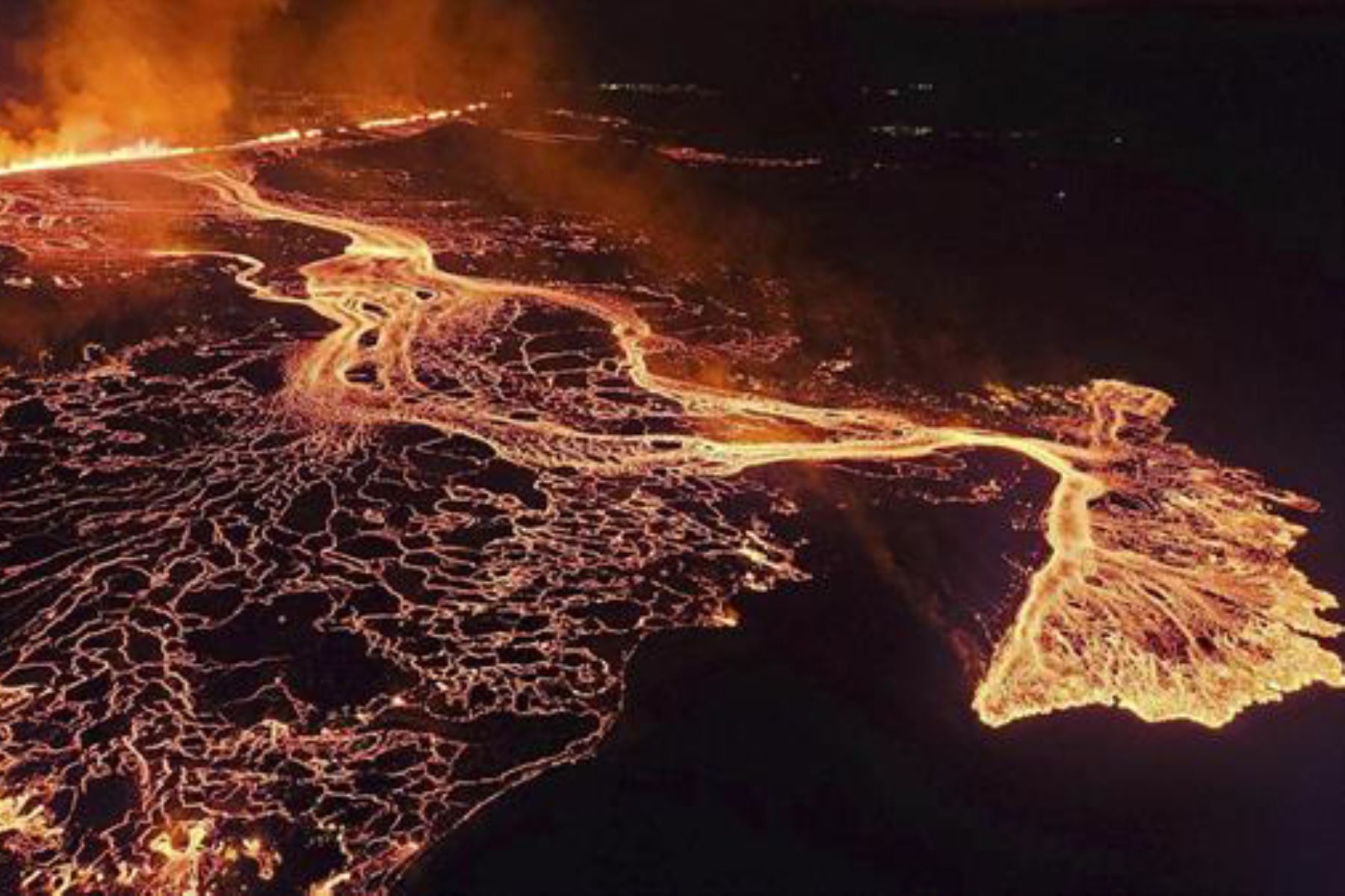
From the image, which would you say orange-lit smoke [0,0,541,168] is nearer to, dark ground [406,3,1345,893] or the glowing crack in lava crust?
the glowing crack in lava crust

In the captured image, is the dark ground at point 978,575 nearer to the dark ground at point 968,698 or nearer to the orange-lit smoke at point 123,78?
the dark ground at point 968,698

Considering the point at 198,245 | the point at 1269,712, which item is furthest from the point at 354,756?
the point at 198,245

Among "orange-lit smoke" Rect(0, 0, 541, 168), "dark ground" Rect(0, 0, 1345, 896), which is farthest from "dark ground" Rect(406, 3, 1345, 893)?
"orange-lit smoke" Rect(0, 0, 541, 168)

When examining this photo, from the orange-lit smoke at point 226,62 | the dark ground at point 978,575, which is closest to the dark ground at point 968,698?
the dark ground at point 978,575

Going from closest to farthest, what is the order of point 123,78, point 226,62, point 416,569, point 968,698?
point 968,698
point 416,569
point 123,78
point 226,62

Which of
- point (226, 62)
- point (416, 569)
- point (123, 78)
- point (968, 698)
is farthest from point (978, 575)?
point (226, 62)

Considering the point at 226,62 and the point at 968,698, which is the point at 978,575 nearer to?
the point at 968,698

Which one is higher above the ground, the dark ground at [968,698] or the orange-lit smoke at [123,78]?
the dark ground at [968,698]

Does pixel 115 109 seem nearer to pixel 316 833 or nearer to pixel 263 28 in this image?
pixel 263 28
